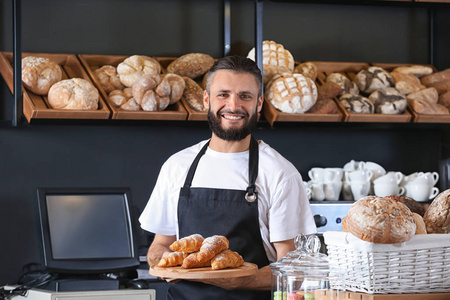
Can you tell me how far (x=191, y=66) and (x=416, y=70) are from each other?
44.5 inches

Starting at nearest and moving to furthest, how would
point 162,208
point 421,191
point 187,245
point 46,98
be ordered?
point 187,245 < point 162,208 < point 46,98 < point 421,191

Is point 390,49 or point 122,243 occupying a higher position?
point 390,49

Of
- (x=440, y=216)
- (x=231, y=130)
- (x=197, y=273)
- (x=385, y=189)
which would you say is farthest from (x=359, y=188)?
(x=440, y=216)

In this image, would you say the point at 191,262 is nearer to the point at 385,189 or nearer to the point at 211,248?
the point at 211,248

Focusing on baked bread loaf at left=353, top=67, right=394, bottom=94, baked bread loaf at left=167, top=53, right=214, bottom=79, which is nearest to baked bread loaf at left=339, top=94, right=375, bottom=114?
baked bread loaf at left=353, top=67, right=394, bottom=94

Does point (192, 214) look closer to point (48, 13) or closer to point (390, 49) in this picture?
point (48, 13)

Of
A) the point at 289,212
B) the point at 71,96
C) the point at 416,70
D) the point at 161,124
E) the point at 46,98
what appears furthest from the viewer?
the point at 416,70

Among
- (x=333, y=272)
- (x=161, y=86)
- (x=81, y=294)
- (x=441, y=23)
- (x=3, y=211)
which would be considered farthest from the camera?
(x=441, y=23)

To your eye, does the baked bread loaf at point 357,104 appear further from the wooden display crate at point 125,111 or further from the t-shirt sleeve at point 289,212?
the t-shirt sleeve at point 289,212

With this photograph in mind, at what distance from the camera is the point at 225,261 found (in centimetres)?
168

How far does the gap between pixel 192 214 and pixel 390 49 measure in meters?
1.91

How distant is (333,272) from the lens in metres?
1.26

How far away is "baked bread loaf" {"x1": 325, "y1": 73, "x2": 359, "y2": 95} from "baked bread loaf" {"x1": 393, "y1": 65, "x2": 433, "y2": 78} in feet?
0.88

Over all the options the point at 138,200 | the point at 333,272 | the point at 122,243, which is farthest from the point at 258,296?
the point at 138,200
